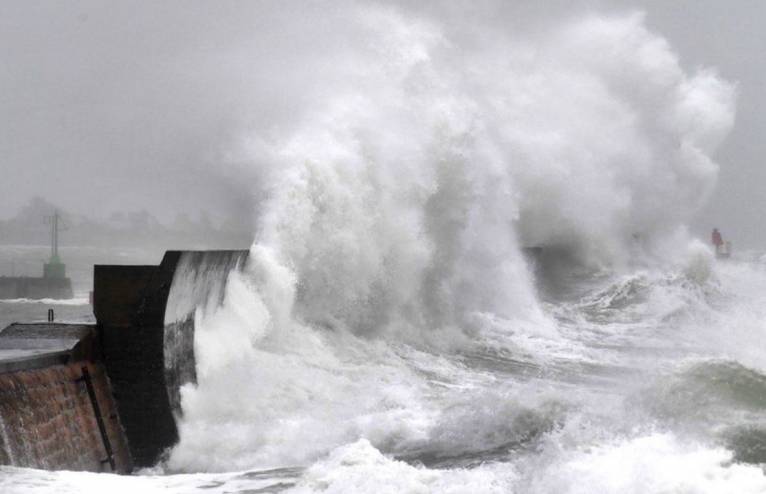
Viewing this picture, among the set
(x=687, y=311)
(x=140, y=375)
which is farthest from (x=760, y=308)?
(x=140, y=375)

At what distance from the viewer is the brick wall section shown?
720cm

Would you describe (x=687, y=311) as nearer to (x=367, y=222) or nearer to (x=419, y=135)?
(x=419, y=135)

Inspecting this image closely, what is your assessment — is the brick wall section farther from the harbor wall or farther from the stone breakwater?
the harbor wall

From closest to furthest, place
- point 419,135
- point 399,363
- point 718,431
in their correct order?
point 718,431
point 399,363
point 419,135

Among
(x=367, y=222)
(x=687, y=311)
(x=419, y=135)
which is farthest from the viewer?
(x=687, y=311)

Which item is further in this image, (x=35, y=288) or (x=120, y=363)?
(x=35, y=288)

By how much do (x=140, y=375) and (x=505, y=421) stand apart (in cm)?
350

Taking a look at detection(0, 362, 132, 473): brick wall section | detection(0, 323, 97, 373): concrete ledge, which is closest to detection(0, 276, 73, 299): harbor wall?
detection(0, 323, 97, 373): concrete ledge

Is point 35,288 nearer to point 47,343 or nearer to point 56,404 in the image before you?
point 47,343

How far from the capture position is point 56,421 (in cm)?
789

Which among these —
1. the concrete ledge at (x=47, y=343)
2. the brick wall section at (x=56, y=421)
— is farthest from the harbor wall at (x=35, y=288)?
the brick wall section at (x=56, y=421)

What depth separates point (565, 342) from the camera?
16516mm

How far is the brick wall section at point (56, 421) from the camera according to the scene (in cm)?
720

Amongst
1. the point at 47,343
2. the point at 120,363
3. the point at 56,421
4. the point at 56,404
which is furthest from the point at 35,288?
the point at 56,421
